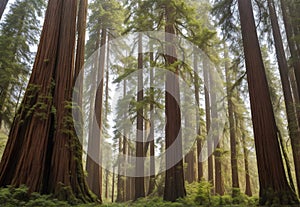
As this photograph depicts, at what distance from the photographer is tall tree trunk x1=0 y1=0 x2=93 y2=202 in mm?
6332

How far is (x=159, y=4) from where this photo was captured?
994 cm

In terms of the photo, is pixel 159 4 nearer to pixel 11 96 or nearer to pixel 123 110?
pixel 123 110

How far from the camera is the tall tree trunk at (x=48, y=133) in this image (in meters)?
6.33

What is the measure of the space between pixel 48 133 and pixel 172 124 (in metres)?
4.42

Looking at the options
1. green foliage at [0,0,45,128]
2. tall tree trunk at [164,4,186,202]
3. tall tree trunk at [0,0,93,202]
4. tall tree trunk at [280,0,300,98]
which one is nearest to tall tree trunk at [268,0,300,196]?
tall tree trunk at [280,0,300,98]

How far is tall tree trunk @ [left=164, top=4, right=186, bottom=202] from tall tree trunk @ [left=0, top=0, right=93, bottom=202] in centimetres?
285

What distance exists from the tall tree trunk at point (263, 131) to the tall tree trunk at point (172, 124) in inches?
109

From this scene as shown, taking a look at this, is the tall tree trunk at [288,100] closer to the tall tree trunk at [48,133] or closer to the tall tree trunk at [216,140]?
the tall tree trunk at [216,140]

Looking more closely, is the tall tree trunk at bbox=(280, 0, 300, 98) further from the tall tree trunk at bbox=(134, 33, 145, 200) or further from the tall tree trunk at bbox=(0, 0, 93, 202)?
the tall tree trunk at bbox=(0, 0, 93, 202)

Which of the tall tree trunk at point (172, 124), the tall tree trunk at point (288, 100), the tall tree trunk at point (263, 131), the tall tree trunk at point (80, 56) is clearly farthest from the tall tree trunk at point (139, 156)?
the tall tree trunk at point (288, 100)

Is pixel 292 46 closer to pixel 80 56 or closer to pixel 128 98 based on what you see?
pixel 80 56

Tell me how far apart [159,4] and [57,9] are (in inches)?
160

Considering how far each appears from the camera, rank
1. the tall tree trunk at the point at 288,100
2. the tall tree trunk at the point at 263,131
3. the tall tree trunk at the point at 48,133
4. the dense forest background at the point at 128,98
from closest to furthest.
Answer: the tall tree trunk at the point at 263,131 → the tall tree trunk at the point at 48,133 → the dense forest background at the point at 128,98 → the tall tree trunk at the point at 288,100

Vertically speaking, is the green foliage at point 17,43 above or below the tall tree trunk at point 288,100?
above
